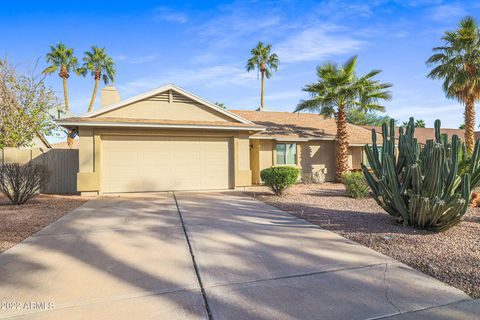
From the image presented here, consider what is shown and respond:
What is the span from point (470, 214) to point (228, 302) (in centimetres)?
792

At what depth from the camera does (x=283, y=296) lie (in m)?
3.07

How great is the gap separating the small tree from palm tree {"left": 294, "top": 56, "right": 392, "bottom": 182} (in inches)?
666

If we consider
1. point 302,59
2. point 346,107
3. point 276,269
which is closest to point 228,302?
point 276,269

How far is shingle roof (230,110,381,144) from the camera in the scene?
16703mm

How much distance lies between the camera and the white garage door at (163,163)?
1154 cm

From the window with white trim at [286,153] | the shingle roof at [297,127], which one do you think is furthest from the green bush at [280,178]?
the window with white trim at [286,153]

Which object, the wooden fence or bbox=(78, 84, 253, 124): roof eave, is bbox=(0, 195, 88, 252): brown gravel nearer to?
the wooden fence

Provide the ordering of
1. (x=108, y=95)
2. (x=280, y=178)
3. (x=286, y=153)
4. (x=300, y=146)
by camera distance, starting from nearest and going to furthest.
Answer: (x=280, y=178)
(x=108, y=95)
(x=286, y=153)
(x=300, y=146)

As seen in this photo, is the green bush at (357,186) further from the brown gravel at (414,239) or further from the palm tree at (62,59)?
the palm tree at (62,59)

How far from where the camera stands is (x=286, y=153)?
16.5 metres

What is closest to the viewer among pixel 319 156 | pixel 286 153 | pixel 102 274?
pixel 102 274

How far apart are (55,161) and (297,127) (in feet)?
46.9

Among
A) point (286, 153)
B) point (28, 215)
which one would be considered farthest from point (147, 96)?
point (286, 153)

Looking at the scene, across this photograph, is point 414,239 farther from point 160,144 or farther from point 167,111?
point 167,111
